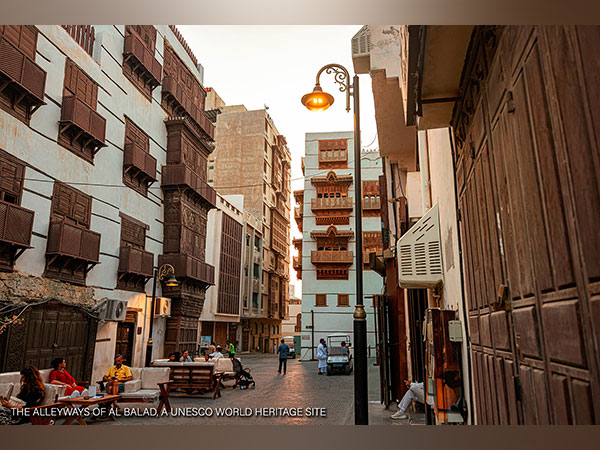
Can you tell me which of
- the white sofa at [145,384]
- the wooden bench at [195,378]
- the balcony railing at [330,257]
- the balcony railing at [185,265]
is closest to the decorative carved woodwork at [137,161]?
the balcony railing at [185,265]

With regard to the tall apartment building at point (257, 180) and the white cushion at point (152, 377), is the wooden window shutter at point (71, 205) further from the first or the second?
the tall apartment building at point (257, 180)

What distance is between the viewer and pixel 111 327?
15617 millimetres

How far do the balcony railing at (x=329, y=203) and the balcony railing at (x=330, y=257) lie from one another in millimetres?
3572

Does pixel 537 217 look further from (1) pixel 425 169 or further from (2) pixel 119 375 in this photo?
(2) pixel 119 375

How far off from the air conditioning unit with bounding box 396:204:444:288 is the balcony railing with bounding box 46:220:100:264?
9.86 m

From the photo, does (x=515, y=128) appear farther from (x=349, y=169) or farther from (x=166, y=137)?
(x=349, y=169)

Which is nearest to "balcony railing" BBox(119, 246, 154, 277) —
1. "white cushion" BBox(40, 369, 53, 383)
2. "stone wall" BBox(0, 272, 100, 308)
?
"stone wall" BBox(0, 272, 100, 308)

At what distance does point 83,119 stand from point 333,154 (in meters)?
25.5

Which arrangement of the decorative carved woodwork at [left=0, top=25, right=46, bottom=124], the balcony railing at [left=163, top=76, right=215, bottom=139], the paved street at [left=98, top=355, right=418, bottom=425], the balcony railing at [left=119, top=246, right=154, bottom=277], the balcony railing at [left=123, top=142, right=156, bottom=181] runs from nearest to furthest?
the paved street at [left=98, top=355, right=418, bottom=425], the decorative carved woodwork at [left=0, top=25, right=46, bottom=124], the balcony railing at [left=119, top=246, right=154, bottom=277], the balcony railing at [left=123, top=142, right=156, bottom=181], the balcony railing at [left=163, top=76, right=215, bottom=139]

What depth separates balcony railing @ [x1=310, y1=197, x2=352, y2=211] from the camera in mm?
36406

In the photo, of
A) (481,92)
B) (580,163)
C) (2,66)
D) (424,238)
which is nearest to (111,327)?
(2,66)

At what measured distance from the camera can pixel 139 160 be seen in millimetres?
17188

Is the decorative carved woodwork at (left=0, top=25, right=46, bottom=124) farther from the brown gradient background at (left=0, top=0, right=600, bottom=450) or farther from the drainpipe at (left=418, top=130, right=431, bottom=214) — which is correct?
the drainpipe at (left=418, top=130, right=431, bottom=214)

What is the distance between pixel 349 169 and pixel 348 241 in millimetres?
5908
